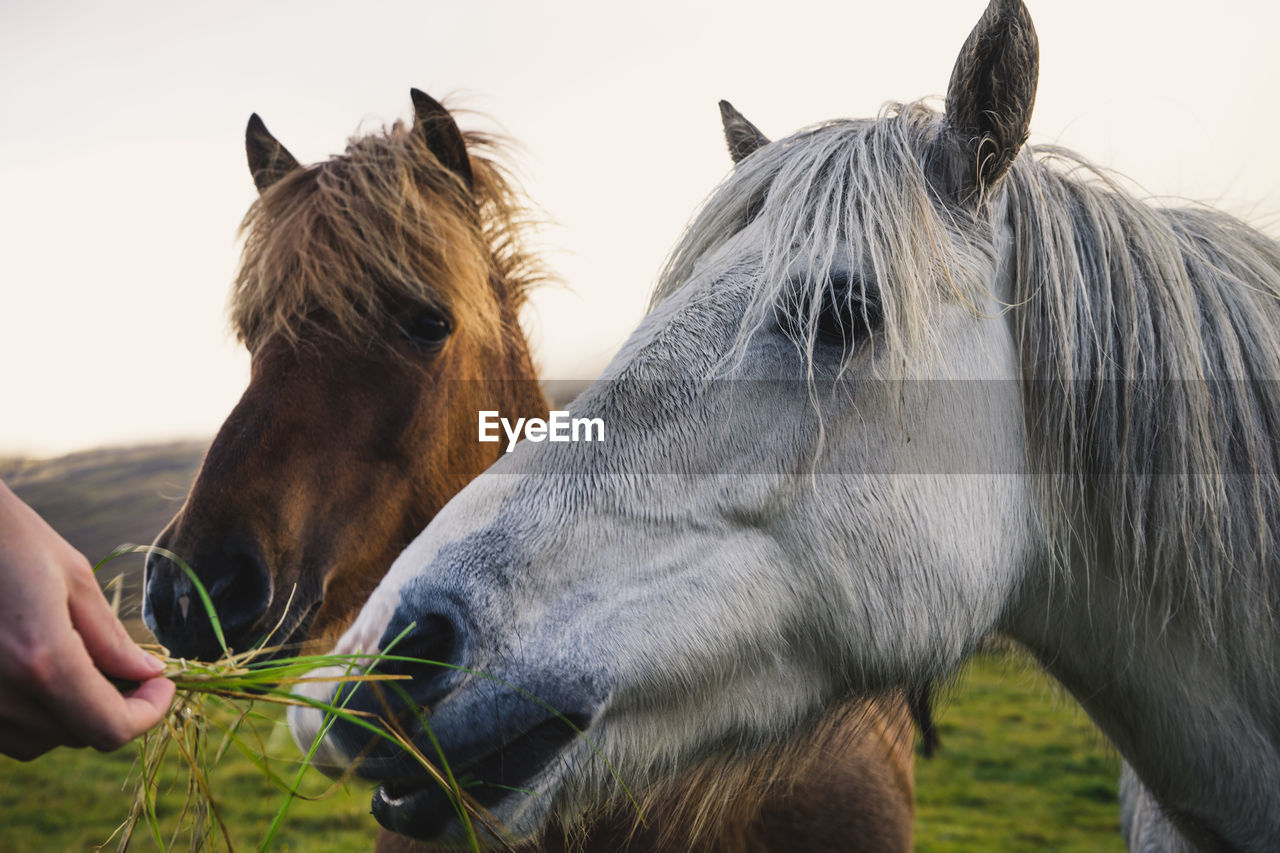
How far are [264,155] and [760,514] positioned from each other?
237 centimetres

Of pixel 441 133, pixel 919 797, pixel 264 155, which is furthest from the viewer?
pixel 919 797

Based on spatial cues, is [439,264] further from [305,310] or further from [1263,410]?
[1263,410]

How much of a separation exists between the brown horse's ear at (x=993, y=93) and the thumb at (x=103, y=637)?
1.57 m

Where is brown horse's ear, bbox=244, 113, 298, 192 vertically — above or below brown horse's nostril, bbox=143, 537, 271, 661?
above

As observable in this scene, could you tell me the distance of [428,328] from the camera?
2.18 m

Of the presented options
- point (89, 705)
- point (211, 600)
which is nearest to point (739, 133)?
point (211, 600)

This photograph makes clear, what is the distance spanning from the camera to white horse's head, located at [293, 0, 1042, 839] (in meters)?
1.17

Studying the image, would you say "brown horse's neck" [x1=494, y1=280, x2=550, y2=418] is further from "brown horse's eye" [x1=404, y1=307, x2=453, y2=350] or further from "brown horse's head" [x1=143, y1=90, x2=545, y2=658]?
"brown horse's eye" [x1=404, y1=307, x2=453, y2=350]

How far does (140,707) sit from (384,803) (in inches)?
17.0

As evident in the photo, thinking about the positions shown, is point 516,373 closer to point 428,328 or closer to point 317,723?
point 428,328

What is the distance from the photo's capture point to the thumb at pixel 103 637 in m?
0.90

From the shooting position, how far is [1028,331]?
4.84 feet

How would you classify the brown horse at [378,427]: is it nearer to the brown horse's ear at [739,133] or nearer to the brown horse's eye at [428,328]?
the brown horse's eye at [428,328]

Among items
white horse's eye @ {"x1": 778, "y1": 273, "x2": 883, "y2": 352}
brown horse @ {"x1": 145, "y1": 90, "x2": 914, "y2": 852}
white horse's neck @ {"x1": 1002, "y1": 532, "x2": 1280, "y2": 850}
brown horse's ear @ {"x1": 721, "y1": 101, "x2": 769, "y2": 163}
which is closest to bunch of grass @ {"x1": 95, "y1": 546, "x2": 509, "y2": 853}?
brown horse @ {"x1": 145, "y1": 90, "x2": 914, "y2": 852}
